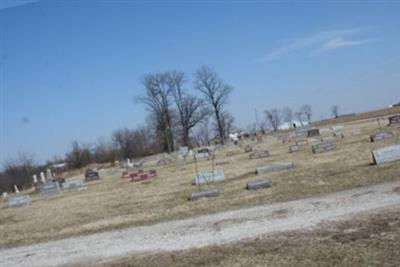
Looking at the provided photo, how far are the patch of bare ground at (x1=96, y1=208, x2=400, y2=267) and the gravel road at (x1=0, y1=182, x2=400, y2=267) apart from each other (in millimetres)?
496

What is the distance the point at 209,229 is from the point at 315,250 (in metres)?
3.54

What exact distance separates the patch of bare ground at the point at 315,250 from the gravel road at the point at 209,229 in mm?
496

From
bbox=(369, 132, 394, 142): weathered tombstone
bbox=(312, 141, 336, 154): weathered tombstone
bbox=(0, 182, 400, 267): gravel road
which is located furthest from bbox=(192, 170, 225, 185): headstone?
bbox=(369, 132, 394, 142): weathered tombstone

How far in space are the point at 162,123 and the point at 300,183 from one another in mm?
72942

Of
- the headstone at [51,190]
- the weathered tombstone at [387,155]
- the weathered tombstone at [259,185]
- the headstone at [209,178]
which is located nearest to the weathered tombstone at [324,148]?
the headstone at [209,178]

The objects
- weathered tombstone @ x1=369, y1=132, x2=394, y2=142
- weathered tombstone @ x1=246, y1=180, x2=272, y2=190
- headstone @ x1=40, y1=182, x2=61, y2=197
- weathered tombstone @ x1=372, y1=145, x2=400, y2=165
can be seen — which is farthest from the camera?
headstone @ x1=40, y1=182, x2=61, y2=197

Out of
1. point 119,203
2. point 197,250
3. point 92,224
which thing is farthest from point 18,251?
point 119,203

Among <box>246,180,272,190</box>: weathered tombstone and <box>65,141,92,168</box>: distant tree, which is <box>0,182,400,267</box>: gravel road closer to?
<box>246,180,272,190</box>: weathered tombstone

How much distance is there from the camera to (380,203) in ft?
32.5

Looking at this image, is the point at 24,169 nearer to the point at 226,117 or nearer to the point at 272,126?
the point at 226,117

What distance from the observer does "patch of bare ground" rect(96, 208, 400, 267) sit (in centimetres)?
663

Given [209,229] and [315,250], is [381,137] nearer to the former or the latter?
[209,229]

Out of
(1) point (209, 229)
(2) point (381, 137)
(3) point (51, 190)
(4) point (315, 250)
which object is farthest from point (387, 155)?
(3) point (51, 190)

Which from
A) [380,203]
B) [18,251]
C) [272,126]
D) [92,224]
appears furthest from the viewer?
[272,126]
